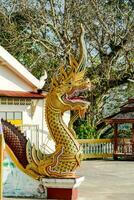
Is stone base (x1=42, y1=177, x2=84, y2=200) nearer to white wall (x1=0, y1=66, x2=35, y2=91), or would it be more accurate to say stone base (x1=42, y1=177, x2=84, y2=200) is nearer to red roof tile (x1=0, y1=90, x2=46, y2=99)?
red roof tile (x1=0, y1=90, x2=46, y2=99)

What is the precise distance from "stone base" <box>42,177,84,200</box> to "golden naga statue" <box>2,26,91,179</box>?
0.12m

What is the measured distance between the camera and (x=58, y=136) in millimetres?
10602

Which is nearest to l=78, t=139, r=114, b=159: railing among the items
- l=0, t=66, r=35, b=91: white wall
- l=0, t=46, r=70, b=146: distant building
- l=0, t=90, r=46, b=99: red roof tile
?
l=0, t=46, r=70, b=146: distant building

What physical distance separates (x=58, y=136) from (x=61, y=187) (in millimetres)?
1016

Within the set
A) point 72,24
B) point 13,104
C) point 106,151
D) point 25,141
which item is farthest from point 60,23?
point 25,141

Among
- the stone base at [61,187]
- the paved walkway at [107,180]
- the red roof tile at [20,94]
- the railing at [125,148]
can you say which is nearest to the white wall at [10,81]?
the red roof tile at [20,94]

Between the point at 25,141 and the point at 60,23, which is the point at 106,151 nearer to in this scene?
the point at 60,23

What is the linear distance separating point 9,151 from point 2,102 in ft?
27.6

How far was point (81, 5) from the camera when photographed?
27234 millimetres

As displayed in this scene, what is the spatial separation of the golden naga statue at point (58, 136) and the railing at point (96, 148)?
1347cm

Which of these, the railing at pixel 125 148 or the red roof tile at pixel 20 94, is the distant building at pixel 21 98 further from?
the railing at pixel 125 148

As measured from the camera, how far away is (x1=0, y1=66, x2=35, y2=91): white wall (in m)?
19.2

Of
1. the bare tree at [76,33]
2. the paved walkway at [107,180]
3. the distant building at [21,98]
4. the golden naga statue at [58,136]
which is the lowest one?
the paved walkway at [107,180]

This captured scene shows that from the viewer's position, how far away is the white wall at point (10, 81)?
63.0ft
